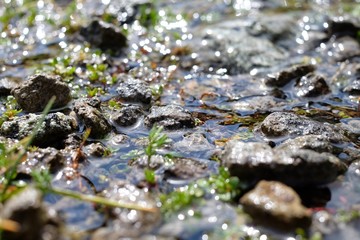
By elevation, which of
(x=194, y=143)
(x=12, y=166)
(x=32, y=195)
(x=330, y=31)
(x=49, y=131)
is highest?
(x=32, y=195)

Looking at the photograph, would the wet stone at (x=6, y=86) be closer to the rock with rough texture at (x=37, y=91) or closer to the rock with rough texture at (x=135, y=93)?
the rock with rough texture at (x=37, y=91)

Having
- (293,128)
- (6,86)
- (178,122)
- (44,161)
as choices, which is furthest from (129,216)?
(6,86)

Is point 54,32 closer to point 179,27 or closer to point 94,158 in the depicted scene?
point 179,27

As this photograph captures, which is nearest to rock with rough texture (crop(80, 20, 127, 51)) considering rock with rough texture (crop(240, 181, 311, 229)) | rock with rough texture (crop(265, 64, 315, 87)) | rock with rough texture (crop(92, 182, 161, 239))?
rock with rough texture (crop(265, 64, 315, 87))

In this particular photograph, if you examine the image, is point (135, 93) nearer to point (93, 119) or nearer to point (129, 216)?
point (93, 119)

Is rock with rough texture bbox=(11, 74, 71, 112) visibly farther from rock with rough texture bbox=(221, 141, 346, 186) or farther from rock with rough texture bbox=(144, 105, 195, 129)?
rock with rough texture bbox=(221, 141, 346, 186)

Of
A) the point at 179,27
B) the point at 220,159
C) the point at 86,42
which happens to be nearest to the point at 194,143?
the point at 220,159

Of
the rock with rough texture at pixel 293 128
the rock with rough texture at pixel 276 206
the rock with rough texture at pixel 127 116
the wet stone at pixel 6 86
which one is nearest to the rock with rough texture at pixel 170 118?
the rock with rough texture at pixel 127 116
